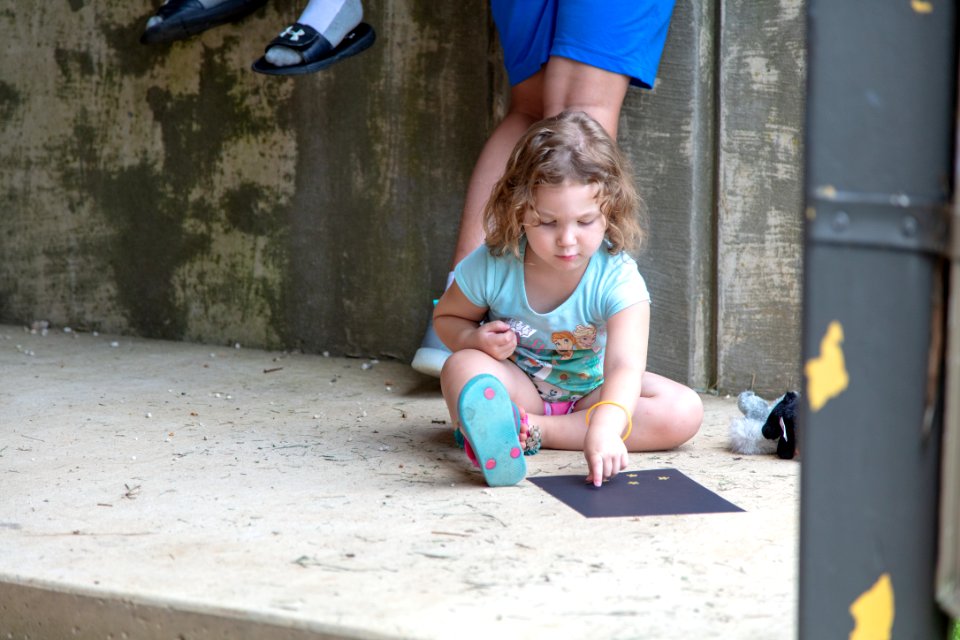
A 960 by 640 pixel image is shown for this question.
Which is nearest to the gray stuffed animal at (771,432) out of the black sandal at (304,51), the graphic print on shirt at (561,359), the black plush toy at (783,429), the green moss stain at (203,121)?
the black plush toy at (783,429)

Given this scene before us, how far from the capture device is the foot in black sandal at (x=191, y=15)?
365 centimetres

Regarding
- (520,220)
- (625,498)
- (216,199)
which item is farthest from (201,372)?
(625,498)

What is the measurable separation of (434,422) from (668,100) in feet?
3.58

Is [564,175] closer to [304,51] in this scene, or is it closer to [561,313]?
[561,313]

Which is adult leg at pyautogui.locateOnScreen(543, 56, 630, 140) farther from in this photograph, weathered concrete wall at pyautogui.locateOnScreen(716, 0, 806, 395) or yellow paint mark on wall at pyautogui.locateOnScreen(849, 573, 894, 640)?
yellow paint mark on wall at pyautogui.locateOnScreen(849, 573, 894, 640)

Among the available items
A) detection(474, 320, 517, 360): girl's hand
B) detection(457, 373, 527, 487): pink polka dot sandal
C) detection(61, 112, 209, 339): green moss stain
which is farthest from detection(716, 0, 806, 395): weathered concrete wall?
detection(61, 112, 209, 339): green moss stain

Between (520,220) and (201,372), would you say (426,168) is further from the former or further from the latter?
(520,220)

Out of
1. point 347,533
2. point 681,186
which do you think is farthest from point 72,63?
point 347,533

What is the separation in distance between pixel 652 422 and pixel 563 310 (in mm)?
310

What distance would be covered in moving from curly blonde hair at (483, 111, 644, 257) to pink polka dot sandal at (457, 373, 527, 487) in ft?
1.36

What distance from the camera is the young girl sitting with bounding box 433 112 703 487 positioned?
2.40 m

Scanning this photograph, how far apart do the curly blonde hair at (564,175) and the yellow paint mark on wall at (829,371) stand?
1249 millimetres

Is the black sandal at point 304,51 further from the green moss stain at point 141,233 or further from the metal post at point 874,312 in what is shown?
the metal post at point 874,312

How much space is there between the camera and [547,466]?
97.9 inches
